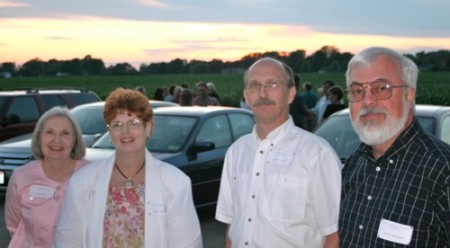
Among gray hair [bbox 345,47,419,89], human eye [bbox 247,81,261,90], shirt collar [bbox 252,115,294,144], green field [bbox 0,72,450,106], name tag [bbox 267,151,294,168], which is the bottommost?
green field [bbox 0,72,450,106]

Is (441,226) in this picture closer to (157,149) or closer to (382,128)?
(382,128)

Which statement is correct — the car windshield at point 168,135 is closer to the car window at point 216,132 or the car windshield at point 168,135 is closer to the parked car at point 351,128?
the car window at point 216,132

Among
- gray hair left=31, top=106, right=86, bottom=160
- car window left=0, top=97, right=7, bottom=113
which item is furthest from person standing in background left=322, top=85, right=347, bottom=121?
gray hair left=31, top=106, right=86, bottom=160

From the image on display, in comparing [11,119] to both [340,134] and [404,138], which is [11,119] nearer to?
[340,134]

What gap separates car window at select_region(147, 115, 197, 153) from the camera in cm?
895

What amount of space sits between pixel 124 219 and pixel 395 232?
157 cm

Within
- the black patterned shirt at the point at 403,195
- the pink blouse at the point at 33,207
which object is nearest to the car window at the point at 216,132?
the pink blouse at the point at 33,207

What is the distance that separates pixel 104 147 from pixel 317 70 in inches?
3873

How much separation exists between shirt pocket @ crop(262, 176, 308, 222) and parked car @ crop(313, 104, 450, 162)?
4.03 m

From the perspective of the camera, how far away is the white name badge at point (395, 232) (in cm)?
302

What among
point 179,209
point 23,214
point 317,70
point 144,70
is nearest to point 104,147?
point 23,214

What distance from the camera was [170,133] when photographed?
9.19 m

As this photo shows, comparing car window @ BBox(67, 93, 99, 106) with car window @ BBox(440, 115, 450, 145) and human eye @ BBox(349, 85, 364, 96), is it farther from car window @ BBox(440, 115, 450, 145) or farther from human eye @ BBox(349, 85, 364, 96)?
human eye @ BBox(349, 85, 364, 96)

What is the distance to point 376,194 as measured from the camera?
3240 mm
